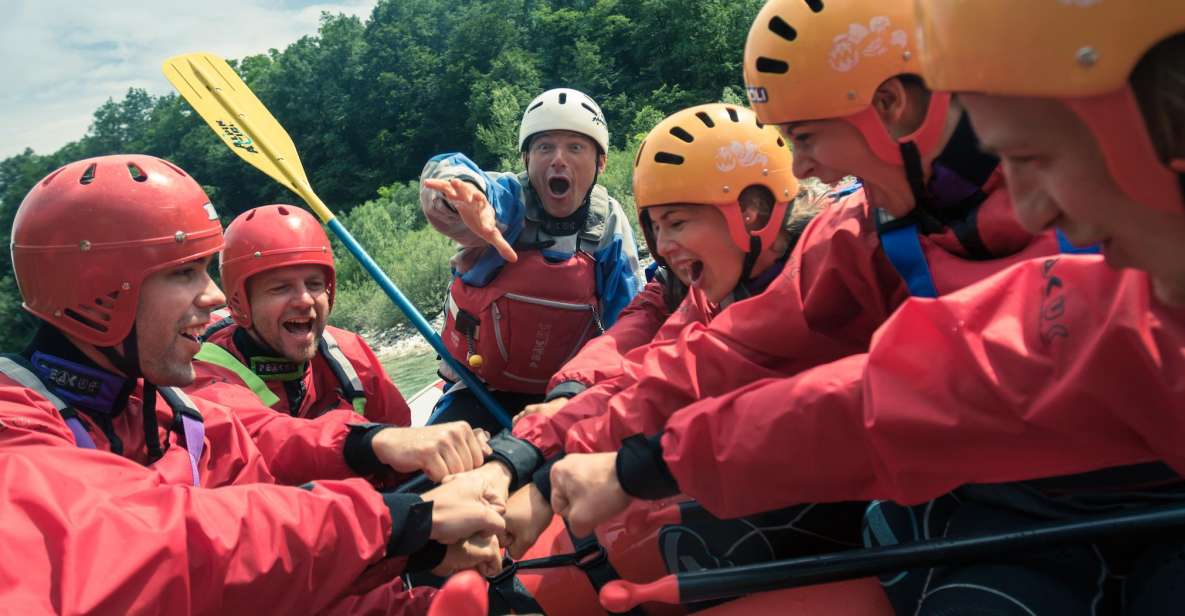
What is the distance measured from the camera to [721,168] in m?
3.37

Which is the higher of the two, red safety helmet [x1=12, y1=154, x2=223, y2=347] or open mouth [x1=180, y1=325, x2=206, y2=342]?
red safety helmet [x1=12, y1=154, x2=223, y2=347]

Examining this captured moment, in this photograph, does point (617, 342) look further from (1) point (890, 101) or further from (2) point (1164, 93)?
(2) point (1164, 93)

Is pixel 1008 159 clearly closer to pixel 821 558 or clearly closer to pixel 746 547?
pixel 821 558

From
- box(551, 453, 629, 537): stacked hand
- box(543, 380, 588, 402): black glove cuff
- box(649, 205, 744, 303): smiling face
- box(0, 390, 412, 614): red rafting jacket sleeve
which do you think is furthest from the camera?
box(543, 380, 588, 402): black glove cuff

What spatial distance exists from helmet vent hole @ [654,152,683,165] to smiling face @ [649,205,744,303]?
0.18m

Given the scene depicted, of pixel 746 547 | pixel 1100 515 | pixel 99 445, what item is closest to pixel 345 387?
pixel 99 445

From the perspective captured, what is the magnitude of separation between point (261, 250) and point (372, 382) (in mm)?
877

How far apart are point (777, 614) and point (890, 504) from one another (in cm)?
47

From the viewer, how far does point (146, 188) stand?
110 inches

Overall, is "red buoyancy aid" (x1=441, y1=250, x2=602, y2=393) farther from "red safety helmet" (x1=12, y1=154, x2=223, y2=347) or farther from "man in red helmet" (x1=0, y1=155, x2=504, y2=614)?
"red safety helmet" (x1=12, y1=154, x2=223, y2=347)

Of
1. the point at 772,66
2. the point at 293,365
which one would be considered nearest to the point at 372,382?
the point at 293,365

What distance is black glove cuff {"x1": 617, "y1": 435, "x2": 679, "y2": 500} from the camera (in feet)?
8.07

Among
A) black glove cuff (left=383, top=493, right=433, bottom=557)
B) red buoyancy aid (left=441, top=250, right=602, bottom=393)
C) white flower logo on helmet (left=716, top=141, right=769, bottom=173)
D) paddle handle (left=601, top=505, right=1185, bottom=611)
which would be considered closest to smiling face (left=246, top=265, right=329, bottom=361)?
red buoyancy aid (left=441, top=250, right=602, bottom=393)

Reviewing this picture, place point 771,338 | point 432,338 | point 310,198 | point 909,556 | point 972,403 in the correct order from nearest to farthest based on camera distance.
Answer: point 972,403 → point 909,556 → point 771,338 → point 310,198 → point 432,338
